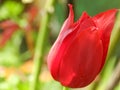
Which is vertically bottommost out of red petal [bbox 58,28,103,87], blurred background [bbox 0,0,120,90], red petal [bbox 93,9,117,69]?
blurred background [bbox 0,0,120,90]

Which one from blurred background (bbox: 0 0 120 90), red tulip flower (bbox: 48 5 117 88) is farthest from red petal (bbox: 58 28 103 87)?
blurred background (bbox: 0 0 120 90)

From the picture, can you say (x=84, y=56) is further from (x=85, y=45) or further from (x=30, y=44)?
(x=30, y=44)

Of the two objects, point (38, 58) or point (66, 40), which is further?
point (38, 58)

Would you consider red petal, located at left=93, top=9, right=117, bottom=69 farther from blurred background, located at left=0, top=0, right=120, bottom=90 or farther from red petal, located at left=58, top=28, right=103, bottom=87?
blurred background, located at left=0, top=0, right=120, bottom=90

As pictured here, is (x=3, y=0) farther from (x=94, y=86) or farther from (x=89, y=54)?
(x=89, y=54)

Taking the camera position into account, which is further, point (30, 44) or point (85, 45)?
point (30, 44)

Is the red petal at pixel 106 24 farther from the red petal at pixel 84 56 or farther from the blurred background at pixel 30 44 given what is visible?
the blurred background at pixel 30 44

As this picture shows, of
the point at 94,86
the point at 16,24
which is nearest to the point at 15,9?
the point at 16,24

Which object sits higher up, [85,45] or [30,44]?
[85,45]

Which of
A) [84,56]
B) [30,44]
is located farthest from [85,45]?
[30,44]
